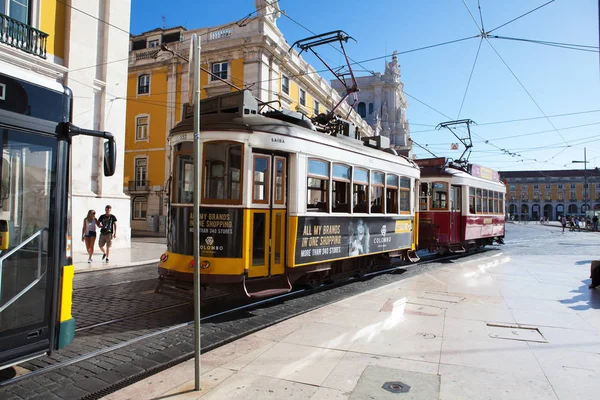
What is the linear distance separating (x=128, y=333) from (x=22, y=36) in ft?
38.2

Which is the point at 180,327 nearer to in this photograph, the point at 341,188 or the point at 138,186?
the point at 341,188

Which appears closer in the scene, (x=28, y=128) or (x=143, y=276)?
(x=28, y=128)

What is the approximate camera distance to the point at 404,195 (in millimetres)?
10766

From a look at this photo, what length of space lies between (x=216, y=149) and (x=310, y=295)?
11.3 feet

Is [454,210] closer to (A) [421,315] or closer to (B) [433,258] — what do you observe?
(B) [433,258]

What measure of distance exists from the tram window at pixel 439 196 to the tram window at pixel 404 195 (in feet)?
13.4

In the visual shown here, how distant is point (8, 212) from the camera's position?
3549 mm

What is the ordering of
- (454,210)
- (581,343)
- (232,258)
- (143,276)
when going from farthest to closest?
1. (454,210)
2. (143,276)
3. (232,258)
4. (581,343)

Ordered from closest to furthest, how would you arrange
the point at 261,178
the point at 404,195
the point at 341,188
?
→ the point at 261,178, the point at 341,188, the point at 404,195

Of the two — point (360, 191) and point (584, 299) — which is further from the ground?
point (360, 191)

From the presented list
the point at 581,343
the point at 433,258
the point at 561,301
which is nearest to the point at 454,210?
the point at 433,258

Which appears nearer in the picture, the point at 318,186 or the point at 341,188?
the point at 318,186

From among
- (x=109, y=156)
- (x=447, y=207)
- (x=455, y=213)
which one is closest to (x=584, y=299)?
(x=447, y=207)

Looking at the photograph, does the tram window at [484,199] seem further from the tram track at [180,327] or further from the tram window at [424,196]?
the tram track at [180,327]
